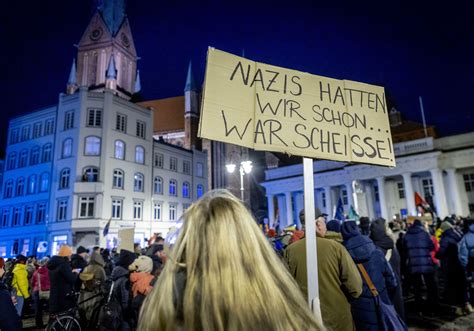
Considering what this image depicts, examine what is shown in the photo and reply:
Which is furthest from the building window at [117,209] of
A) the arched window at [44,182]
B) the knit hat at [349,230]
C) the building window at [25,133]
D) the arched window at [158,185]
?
the knit hat at [349,230]

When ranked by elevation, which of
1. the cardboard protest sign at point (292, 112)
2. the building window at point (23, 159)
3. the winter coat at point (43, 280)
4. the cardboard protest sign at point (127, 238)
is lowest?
the winter coat at point (43, 280)

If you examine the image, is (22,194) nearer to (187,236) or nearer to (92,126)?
(92,126)

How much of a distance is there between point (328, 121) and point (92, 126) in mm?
35218

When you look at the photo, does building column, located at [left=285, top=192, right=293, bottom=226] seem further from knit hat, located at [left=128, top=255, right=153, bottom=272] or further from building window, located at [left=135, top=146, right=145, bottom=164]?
knit hat, located at [left=128, top=255, right=153, bottom=272]

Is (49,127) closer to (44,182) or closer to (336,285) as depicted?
(44,182)

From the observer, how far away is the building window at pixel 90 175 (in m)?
33.4

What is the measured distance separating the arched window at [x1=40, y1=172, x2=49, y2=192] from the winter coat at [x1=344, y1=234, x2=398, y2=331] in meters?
36.8

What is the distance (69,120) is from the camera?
35.1 metres

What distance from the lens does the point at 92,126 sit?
34.6 meters

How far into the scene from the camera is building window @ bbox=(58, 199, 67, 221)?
108 ft

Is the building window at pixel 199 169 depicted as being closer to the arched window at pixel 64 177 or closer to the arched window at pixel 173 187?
the arched window at pixel 173 187

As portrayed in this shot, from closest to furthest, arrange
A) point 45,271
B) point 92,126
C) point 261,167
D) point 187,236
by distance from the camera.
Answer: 1. point 187,236
2. point 45,271
3. point 92,126
4. point 261,167

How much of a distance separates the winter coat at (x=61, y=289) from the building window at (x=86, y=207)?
27.4 meters

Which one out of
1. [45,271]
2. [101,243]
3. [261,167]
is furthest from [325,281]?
[261,167]
